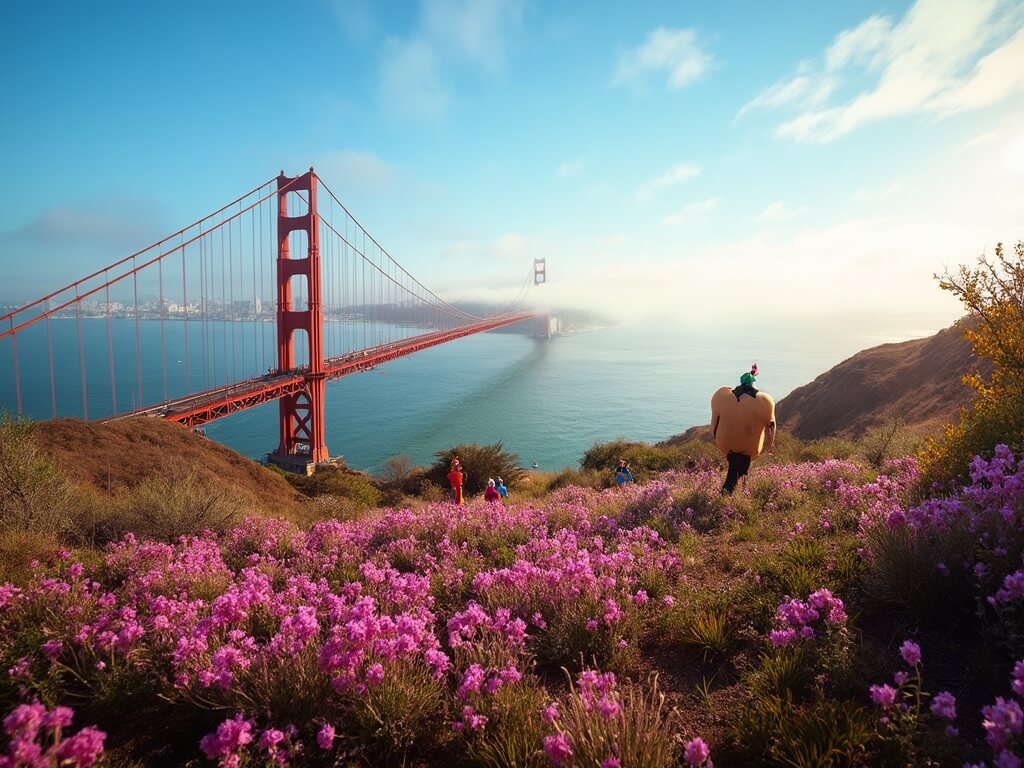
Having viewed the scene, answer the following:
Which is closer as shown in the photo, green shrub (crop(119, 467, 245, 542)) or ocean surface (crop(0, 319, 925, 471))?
green shrub (crop(119, 467, 245, 542))

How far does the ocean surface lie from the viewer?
44531 mm

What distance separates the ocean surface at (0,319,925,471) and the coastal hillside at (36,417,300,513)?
19654 mm

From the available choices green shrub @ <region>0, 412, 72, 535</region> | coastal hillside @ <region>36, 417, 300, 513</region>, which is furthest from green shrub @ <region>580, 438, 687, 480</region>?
green shrub @ <region>0, 412, 72, 535</region>

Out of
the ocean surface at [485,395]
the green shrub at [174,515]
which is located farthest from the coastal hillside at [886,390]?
the green shrub at [174,515]

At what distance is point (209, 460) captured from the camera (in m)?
15.7

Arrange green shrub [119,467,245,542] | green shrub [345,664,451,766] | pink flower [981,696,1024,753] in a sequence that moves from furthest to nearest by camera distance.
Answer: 1. green shrub [119,467,245,542]
2. green shrub [345,664,451,766]
3. pink flower [981,696,1024,753]

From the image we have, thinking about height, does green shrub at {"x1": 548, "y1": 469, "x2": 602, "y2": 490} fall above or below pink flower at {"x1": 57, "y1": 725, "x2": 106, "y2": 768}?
below

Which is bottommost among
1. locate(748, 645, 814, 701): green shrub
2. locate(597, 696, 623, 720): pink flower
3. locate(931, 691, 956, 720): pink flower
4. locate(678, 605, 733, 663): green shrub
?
locate(678, 605, 733, 663): green shrub

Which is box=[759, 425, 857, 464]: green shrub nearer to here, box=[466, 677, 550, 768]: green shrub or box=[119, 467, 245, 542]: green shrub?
box=[466, 677, 550, 768]: green shrub

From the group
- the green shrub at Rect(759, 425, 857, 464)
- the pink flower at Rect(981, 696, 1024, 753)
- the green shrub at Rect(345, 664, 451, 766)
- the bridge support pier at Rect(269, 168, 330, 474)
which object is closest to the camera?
the pink flower at Rect(981, 696, 1024, 753)

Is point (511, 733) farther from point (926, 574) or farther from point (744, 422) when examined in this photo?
point (744, 422)

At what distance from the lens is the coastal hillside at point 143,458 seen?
41.2ft

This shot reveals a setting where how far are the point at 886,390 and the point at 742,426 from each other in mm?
26972

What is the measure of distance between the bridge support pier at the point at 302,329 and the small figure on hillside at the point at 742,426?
27132 millimetres
